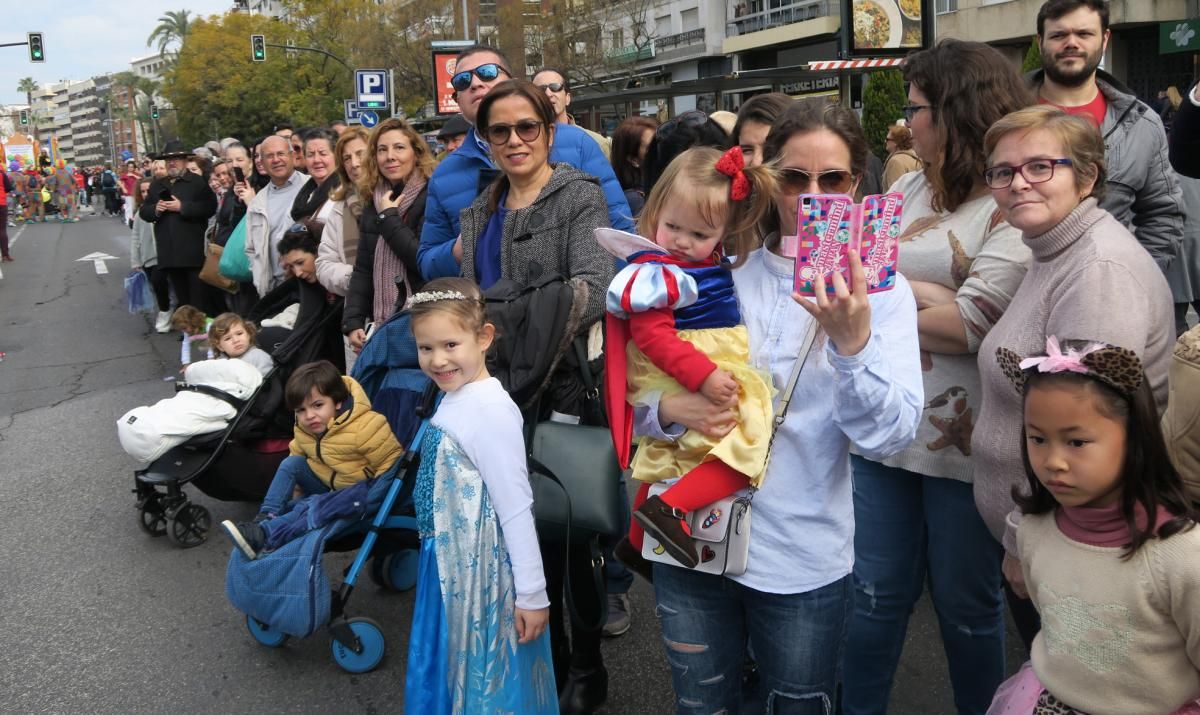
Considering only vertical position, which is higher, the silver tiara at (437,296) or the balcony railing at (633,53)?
the balcony railing at (633,53)

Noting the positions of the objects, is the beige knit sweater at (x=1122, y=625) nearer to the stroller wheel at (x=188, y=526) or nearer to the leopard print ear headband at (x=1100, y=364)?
the leopard print ear headband at (x=1100, y=364)

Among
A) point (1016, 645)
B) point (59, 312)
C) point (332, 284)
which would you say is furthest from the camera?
point (59, 312)

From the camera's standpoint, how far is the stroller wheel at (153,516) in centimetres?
528

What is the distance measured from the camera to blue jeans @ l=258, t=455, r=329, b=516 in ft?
14.5

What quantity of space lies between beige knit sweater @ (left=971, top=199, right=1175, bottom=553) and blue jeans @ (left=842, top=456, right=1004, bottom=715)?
7.5 inches

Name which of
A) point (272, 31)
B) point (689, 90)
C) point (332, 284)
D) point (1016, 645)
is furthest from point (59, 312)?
point (272, 31)

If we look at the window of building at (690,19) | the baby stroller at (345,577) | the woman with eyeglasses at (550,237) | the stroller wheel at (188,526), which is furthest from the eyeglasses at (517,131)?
the window of building at (690,19)

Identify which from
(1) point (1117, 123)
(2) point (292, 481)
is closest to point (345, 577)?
(2) point (292, 481)

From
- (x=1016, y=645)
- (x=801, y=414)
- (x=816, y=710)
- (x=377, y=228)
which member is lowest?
(x=1016, y=645)

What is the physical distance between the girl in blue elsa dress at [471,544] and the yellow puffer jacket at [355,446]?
148cm

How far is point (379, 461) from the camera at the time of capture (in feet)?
14.0

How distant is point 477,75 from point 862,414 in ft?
9.32

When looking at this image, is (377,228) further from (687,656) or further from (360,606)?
(687,656)

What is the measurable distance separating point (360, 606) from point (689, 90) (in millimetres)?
15774
